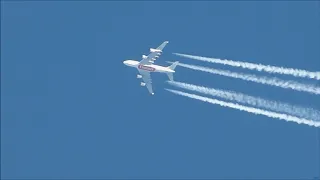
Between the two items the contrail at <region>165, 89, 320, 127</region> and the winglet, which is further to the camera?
the winglet

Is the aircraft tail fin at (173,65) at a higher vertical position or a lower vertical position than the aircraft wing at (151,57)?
lower

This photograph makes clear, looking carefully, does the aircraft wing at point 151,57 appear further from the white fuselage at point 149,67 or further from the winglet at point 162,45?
the white fuselage at point 149,67

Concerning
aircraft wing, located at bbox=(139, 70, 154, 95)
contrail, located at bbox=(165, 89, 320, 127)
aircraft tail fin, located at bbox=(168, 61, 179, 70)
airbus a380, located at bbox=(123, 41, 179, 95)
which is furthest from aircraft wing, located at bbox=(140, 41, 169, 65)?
contrail, located at bbox=(165, 89, 320, 127)

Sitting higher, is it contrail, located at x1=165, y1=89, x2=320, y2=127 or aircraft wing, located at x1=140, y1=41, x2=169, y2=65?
aircraft wing, located at x1=140, y1=41, x2=169, y2=65

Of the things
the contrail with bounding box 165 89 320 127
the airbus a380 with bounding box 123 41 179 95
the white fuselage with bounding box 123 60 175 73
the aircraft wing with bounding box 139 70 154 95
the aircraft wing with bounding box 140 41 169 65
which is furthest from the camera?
the aircraft wing with bounding box 139 70 154 95

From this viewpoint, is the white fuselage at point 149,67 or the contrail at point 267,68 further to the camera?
the white fuselage at point 149,67

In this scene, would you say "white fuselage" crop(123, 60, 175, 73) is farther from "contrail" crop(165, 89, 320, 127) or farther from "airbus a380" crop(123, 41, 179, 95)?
"contrail" crop(165, 89, 320, 127)

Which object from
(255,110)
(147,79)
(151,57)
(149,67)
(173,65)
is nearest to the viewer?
(255,110)

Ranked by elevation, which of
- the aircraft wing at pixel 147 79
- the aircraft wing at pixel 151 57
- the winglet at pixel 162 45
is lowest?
the aircraft wing at pixel 147 79

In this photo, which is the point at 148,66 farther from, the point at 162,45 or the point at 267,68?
the point at 267,68

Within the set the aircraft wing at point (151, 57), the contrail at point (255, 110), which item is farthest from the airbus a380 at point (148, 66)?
the contrail at point (255, 110)

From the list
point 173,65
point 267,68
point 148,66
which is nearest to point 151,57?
point 148,66
